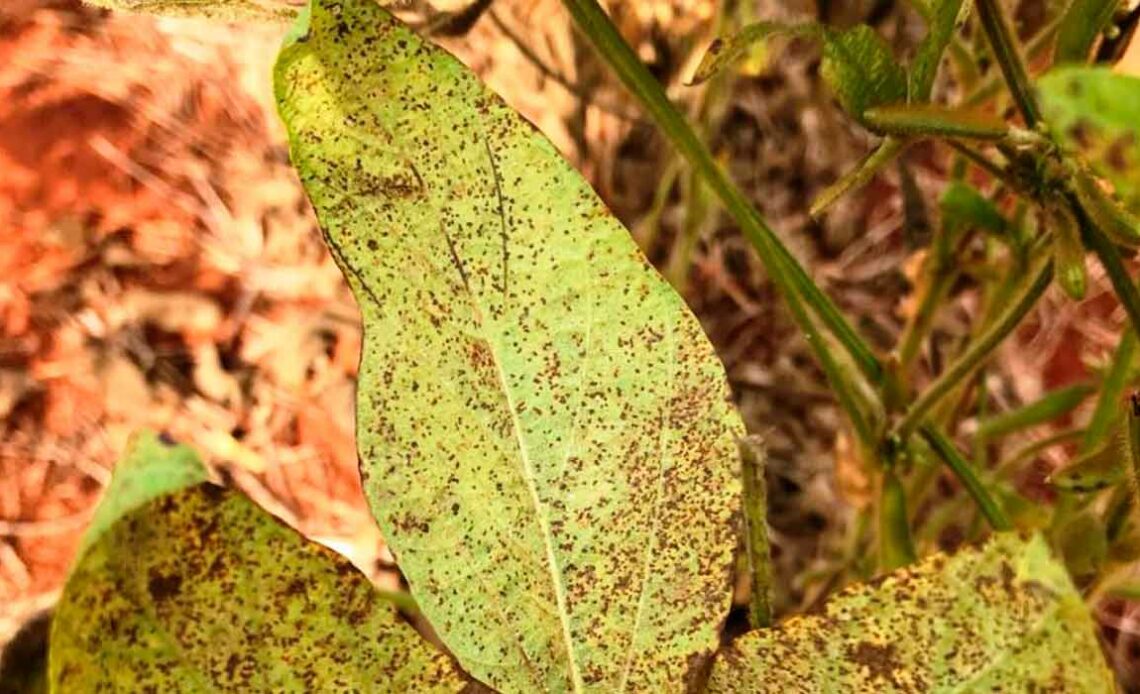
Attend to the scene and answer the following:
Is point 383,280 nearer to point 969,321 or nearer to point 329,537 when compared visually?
point 329,537

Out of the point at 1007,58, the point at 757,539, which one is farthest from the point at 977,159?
the point at 757,539

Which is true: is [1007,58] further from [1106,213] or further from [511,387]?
[511,387]

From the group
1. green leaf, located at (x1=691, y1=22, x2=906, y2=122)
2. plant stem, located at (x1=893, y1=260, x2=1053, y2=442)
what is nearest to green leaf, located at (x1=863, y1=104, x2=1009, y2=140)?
green leaf, located at (x1=691, y1=22, x2=906, y2=122)

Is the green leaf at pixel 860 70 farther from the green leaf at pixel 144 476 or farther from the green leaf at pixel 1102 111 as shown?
the green leaf at pixel 144 476

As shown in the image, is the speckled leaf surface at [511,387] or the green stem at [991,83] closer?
the speckled leaf surface at [511,387]

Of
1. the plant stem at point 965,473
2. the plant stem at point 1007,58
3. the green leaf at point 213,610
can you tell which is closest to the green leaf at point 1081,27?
the plant stem at point 1007,58
